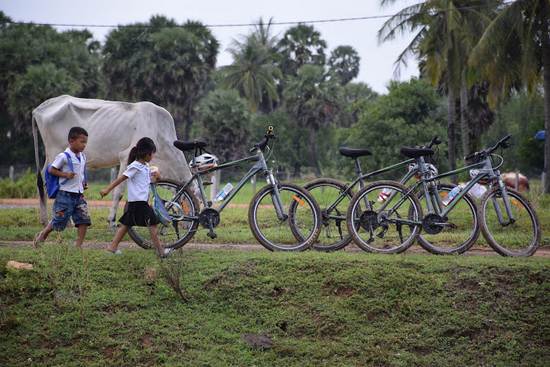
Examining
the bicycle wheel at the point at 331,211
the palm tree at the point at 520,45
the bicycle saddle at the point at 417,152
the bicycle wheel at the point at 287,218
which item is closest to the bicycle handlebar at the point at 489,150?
the bicycle saddle at the point at 417,152

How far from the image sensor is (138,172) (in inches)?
309

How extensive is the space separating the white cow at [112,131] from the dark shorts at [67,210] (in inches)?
137

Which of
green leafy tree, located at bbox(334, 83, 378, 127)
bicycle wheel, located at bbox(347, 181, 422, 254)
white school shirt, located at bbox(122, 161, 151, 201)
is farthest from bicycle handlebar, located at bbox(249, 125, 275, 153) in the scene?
green leafy tree, located at bbox(334, 83, 378, 127)

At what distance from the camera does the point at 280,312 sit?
6562 mm

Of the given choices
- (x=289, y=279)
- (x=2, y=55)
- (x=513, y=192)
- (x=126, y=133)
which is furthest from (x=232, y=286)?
(x=2, y=55)

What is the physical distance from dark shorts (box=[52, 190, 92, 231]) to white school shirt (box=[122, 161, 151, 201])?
769mm

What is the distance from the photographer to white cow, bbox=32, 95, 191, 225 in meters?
12.0

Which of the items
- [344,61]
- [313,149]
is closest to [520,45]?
[313,149]

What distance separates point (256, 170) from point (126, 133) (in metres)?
4.31

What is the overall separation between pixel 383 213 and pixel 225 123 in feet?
132

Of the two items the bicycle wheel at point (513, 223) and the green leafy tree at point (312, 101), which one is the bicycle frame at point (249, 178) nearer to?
the bicycle wheel at point (513, 223)

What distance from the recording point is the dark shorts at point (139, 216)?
776 cm

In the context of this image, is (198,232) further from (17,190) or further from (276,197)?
(17,190)

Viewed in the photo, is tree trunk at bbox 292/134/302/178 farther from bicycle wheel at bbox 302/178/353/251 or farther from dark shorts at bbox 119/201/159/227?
dark shorts at bbox 119/201/159/227
